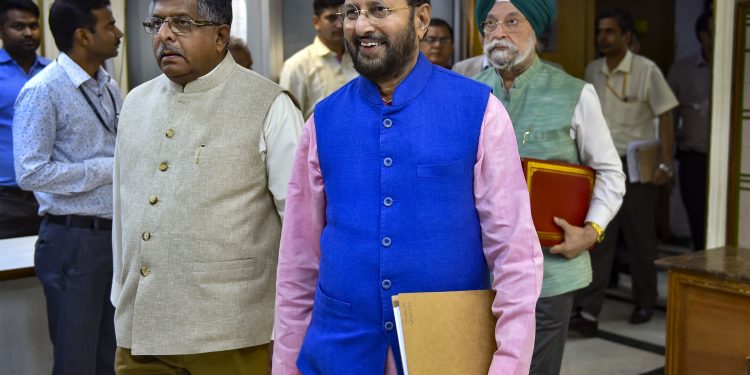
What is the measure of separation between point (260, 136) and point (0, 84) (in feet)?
8.91

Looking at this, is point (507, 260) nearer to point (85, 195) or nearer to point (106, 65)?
point (85, 195)

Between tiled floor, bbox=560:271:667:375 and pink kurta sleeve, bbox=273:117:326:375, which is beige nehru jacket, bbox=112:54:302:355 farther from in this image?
tiled floor, bbox=560:271:667:375

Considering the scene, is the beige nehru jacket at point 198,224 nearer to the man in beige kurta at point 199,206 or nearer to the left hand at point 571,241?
the man in beige kurta at point 199,206

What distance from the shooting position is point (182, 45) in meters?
2.20

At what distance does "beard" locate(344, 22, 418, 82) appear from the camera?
173 cm

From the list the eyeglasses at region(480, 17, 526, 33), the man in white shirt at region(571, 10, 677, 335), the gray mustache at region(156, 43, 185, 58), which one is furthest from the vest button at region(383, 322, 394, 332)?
the man in white shirt at region(571, 10, 677, 335)

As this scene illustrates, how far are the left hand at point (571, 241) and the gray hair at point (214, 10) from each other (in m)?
1.11

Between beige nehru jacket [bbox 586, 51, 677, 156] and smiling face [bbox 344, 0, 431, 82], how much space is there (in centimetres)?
372

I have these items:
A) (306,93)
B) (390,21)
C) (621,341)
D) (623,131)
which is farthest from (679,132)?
(390,21)

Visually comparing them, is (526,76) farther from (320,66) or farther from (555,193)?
(320,66)

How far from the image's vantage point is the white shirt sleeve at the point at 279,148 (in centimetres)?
222

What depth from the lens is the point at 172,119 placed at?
7.34 ft

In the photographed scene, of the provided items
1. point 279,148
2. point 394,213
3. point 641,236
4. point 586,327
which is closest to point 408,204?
point 394,213

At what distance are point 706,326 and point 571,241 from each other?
1022 millimetres
